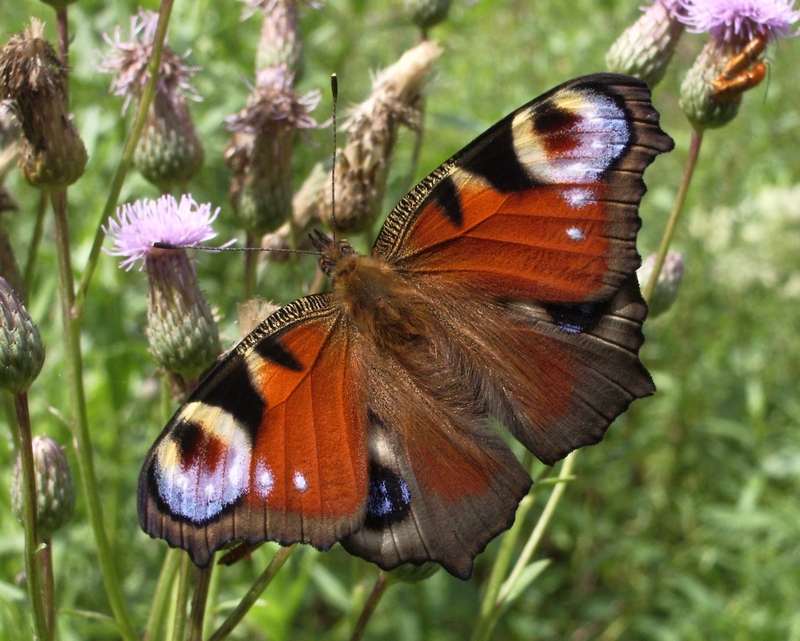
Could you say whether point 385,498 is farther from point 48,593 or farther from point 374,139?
point 374,139

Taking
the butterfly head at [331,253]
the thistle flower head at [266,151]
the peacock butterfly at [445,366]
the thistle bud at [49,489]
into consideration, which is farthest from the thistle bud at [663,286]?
the thistle bud at [49,489]

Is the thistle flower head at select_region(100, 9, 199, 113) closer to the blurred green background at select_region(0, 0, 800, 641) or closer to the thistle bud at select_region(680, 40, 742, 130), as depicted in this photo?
the blurred green background at select_region(0, 0, 800, 641)

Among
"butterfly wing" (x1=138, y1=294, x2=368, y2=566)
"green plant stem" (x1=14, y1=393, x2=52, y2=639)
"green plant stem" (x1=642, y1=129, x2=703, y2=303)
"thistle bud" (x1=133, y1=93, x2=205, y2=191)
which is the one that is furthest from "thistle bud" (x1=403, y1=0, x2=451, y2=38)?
"green plant stem" (x1=14, y1=393, x2=52, y2=639)

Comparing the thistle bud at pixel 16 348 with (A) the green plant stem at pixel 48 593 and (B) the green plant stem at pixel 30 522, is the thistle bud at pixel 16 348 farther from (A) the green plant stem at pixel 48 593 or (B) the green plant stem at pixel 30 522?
(A) the green plant stem at pixel 48 593

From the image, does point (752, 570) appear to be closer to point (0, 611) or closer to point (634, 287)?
point (634, 287)

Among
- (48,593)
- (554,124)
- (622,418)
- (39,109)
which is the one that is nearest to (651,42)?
(554,124)

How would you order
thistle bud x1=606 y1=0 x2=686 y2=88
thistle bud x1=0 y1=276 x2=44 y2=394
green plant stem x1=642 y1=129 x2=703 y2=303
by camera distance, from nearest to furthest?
thistle bud x1=0 y1=276 x2=44 y2=394 < green plant stem x1=642 y1=129 x2=703 y2=303 < thistle bud x1=606 y1=0 x2=686 y2=88
